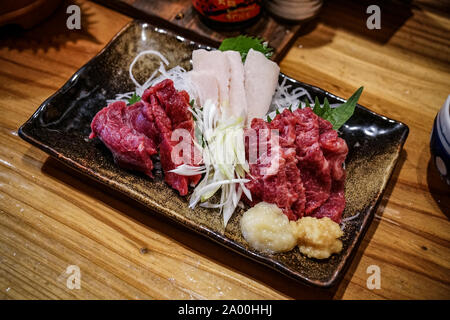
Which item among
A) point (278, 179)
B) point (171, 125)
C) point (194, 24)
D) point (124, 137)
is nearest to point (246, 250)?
point (278, 179)

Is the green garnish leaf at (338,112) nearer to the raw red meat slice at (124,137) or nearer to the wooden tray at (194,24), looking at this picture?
the wooden tray at (194,24)

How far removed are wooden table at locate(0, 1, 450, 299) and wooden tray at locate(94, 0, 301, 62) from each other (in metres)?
0.25

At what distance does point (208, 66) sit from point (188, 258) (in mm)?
1489

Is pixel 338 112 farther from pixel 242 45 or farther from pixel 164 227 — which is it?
pixel 164 227

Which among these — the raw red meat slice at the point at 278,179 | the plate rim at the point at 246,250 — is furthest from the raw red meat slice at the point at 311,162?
the plate rim at the point at 246,250

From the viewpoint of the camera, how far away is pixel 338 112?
2.71 meters

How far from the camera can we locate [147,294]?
2.32 meters

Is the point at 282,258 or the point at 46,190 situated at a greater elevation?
the point at 282,258

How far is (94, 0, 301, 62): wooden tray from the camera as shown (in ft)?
11.9

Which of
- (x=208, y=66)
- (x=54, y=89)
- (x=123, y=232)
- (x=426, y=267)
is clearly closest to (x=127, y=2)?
(x=54, y=89)

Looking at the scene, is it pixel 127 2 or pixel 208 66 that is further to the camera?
pixel 127 2

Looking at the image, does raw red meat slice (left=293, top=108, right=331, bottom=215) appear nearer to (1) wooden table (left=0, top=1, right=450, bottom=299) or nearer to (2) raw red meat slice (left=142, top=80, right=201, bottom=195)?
A: (1) wooden table (left=0, top=1, right=450, bottom=299)

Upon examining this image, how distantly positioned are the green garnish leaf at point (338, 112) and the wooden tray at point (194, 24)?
1.02 metres
